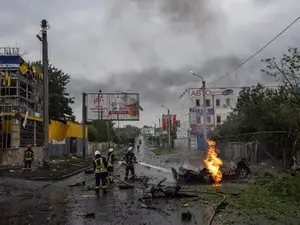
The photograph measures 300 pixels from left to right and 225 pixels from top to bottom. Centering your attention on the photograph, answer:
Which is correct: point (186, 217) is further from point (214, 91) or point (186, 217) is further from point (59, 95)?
point (214, 91)

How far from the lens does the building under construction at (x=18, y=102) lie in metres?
28.3

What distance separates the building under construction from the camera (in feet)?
92.8

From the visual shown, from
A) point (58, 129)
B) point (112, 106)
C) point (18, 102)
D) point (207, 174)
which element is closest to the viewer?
point (207, 174)

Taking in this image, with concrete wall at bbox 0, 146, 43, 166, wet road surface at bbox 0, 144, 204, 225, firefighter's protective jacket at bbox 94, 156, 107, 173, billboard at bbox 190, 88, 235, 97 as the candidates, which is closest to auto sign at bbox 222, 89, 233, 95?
billboard at bbox 190, 88, 235, 97

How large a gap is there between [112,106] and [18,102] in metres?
17.8

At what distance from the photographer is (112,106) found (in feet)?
152

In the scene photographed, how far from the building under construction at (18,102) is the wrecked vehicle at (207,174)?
13978mm

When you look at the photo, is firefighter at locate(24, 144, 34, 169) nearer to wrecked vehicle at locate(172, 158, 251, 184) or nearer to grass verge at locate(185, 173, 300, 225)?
wrecked vehicle at locate(172, 158, 251, 184)

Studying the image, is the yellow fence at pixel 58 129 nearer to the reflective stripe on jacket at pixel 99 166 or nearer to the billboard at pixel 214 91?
the reflective stripe on jacket at pixel 99 166

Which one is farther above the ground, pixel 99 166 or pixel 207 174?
pixel 99 166

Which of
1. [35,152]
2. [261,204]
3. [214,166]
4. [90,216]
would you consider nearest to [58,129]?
[35,152]

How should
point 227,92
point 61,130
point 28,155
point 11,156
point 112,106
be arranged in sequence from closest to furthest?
point 28,155, point 11,156, point 61,130, point 112,106, point 227,92

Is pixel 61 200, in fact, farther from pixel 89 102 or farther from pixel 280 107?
pixel 89 102

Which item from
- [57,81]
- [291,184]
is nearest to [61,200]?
[291,184]
